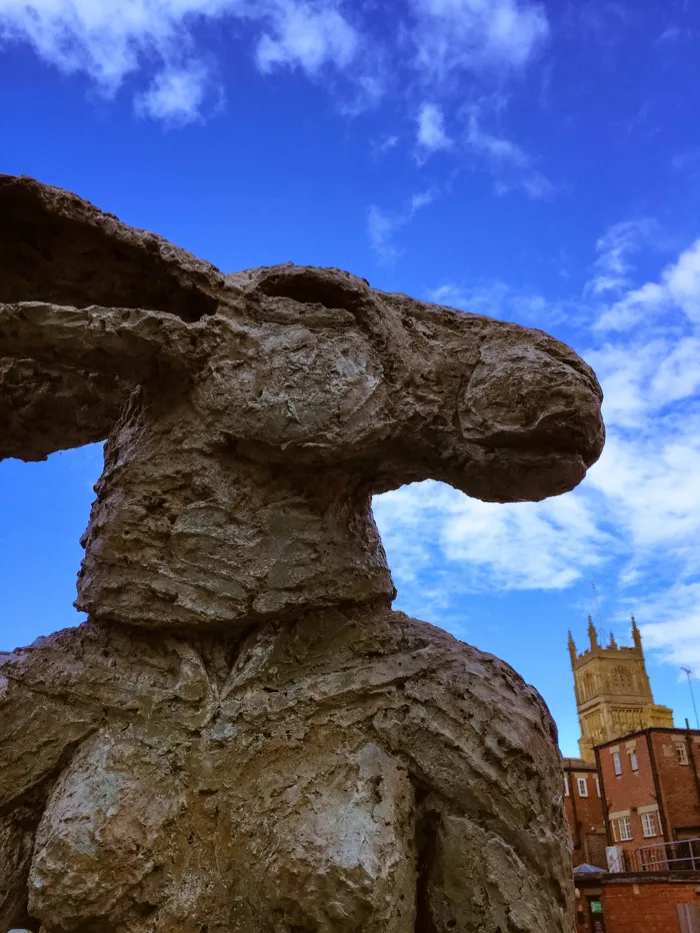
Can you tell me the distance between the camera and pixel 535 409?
114 inches

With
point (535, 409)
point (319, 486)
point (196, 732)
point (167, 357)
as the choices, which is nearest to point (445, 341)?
point (535, 409)

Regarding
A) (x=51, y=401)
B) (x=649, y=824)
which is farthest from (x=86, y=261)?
(x=649, y=824)

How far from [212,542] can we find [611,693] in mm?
64591

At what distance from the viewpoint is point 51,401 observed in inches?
140

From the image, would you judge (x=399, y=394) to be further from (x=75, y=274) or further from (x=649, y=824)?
(x=649, y=824)

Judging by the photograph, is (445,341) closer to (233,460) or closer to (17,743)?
(233,460)

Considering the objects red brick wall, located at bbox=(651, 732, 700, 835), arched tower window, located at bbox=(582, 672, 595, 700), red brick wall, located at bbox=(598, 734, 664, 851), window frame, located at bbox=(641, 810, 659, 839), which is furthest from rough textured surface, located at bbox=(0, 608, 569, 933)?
arched tower window, located at bbox=(582, 672, 595, 700)

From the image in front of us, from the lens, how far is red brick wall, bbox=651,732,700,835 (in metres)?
23.1

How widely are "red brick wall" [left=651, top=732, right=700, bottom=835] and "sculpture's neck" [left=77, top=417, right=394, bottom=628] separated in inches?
942

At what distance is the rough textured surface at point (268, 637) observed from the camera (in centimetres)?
243

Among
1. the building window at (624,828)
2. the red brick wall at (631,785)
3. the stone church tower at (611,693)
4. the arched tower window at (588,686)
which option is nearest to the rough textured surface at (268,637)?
the red brick wall at (631,785)

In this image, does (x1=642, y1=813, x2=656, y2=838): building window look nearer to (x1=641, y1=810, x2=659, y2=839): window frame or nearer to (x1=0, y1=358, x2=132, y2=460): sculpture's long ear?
(x1=641, y1=810, x2=659, y2=839): window frame

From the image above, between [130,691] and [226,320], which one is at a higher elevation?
[226,320]

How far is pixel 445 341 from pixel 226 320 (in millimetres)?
898
